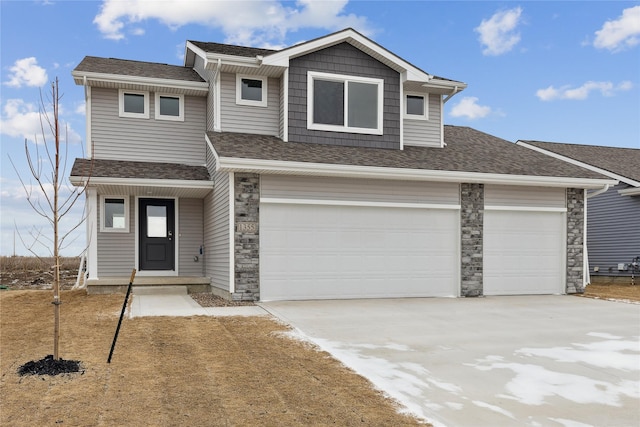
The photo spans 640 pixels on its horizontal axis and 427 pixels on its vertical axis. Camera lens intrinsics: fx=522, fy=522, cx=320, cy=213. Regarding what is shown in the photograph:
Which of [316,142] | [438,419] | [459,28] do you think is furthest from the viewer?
[459,28]

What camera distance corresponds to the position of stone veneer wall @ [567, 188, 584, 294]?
13.9m

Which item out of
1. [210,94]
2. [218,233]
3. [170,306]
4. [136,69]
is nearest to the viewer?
[170,306]

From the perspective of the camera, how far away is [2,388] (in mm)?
5355

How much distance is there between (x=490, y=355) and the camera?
6.88 metres

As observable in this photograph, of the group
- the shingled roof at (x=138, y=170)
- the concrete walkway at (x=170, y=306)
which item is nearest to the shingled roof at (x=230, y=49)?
the shingled roof at (x=138, y=170)

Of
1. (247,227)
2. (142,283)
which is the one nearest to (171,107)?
(142,283)

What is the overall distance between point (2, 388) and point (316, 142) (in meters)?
8.93

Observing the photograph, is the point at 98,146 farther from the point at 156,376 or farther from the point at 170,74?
the point at 156,376

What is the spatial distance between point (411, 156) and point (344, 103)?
7.07ft

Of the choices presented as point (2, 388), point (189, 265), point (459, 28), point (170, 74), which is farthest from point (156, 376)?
point (459, 28)

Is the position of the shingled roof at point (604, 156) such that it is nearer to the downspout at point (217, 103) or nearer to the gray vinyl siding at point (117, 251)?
the downspout at point (217, 103)

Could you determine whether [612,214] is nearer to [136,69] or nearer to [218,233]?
[218,233]

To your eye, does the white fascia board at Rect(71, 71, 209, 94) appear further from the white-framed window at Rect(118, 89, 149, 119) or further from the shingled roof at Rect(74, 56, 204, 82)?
the white-framed window at Rect(118, 89, 149, 119)

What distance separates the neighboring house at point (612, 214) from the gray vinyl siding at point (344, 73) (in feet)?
29.7
